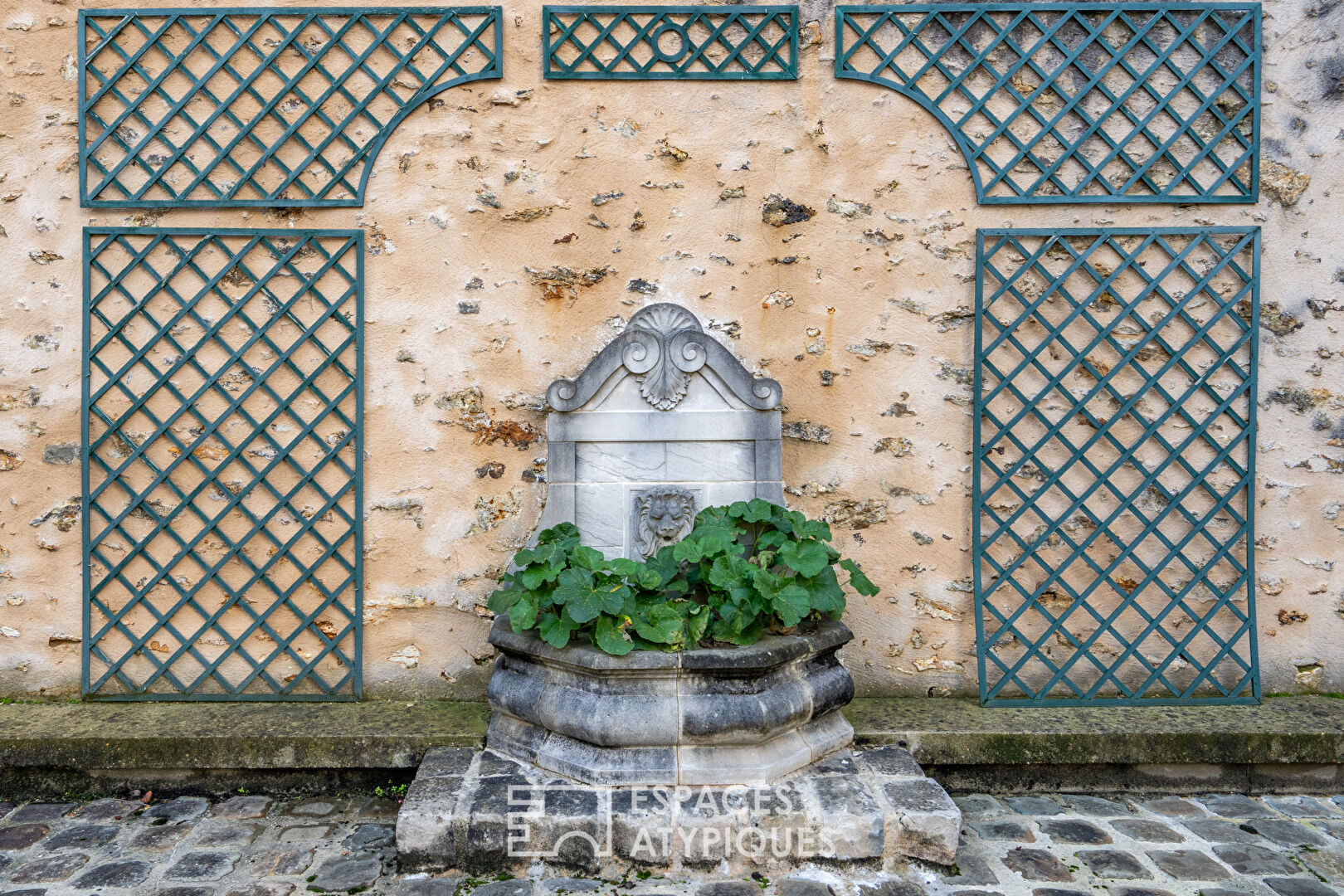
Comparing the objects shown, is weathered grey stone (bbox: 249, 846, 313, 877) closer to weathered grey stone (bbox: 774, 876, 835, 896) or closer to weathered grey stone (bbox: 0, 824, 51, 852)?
weathered grey stone (bbox: 0, 824, 51, 852)

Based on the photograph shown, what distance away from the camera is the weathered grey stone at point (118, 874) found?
2.49 m

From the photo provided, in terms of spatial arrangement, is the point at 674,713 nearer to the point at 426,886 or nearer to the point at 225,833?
the point at 426,886

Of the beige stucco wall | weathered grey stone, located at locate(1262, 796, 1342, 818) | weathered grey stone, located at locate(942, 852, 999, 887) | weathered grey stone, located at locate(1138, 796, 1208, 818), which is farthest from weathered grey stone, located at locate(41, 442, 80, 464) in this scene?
weathered grey stone, located at locate(1262, 796, 1342, 818)

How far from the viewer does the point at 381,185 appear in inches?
134

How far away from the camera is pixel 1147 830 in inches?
112

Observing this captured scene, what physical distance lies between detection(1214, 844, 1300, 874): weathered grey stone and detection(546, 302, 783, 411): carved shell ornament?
6.65ft

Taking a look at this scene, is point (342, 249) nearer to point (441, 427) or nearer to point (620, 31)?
point (441, 427)

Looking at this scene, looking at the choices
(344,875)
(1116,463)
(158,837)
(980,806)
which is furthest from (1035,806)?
(158,837)

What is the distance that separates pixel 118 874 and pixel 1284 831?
3621 millimetres

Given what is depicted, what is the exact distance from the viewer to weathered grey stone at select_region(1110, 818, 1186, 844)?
277 centimetres

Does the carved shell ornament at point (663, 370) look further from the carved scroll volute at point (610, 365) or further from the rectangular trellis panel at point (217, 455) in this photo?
the rectangular trellis panel at point (217, 455)

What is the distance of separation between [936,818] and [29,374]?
3642 mm

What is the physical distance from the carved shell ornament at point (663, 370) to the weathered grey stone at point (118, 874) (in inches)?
75.6

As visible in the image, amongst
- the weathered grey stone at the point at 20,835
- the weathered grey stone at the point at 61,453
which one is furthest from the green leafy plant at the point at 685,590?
the weathered grey stone at the point at 61,453
